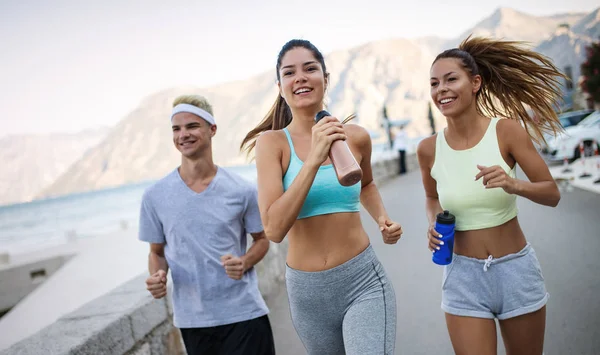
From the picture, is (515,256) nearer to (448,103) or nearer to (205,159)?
(448,103)

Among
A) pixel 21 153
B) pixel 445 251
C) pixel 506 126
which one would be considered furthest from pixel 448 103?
pixel 21 153

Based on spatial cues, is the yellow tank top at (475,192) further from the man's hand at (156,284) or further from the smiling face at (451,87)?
the man's hand at (156,284)

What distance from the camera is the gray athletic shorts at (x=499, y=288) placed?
2.27 meters

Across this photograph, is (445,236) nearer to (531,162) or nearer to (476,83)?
(531,162)

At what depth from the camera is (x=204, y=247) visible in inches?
105

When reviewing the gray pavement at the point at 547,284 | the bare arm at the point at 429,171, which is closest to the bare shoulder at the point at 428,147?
the bare arm at the point at 429,171

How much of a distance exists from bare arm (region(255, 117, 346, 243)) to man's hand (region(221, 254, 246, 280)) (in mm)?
733

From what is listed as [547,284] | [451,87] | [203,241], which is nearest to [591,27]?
[547,284]

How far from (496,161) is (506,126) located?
200mm

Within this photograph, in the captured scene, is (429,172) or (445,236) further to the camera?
(429,172)

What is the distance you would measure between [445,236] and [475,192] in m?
0.30

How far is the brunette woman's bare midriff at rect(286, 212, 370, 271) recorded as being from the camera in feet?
6.63

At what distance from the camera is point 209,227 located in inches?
106

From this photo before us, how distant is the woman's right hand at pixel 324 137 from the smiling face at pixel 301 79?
0.41 m
